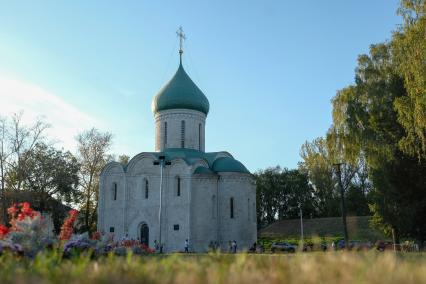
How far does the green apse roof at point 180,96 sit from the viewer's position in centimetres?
3203

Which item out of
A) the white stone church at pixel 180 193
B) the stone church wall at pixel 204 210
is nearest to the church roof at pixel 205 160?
the white stone church at pixel 180 193

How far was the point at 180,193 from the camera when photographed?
96.1 feet

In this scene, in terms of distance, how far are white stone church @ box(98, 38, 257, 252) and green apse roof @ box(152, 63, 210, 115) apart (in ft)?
0.22

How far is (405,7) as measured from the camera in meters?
20.5

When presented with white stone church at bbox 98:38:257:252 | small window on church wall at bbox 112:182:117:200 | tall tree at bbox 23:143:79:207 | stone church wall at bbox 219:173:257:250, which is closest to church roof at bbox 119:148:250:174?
white stone church at bbox 98:38:257:252

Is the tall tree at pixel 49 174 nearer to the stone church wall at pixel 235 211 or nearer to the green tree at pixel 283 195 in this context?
the stone church wall at pixel 235 211

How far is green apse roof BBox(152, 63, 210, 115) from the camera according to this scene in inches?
1261

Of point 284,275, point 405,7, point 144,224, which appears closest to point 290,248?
point 144,224

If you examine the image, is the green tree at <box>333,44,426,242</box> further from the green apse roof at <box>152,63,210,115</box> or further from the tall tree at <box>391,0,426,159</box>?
the green apse roof at <box>152,63,210,115</box>

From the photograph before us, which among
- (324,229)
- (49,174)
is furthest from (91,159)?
(324,229)

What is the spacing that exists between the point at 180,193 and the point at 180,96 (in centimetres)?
690

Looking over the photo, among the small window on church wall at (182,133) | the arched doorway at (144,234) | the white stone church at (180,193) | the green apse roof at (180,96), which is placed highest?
the green apse roof at (180,96)

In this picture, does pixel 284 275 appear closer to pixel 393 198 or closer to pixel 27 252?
pixel 27 252

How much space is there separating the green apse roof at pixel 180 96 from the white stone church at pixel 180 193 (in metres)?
0.07
